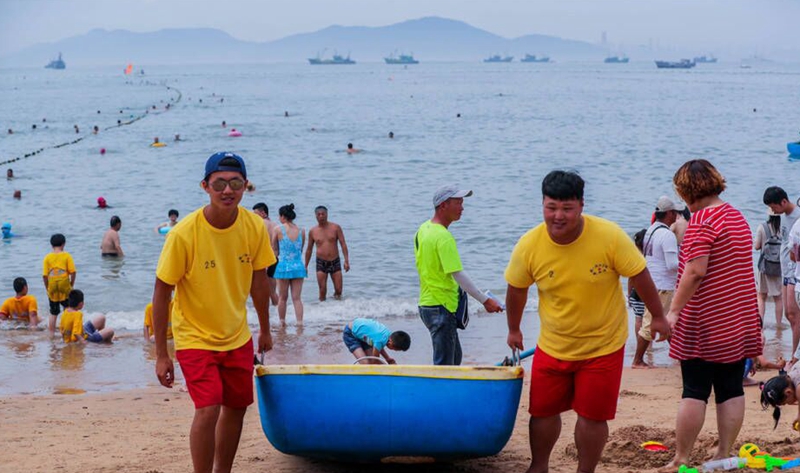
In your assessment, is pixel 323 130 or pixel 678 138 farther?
pixel 323 130

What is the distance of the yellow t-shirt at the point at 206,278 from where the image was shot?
4.88 metres

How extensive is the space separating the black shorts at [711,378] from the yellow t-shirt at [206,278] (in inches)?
95.0

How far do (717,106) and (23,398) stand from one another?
7235 centimetres

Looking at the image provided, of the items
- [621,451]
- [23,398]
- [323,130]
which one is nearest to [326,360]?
[23,398]

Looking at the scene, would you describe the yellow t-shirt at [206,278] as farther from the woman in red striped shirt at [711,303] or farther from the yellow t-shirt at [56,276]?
the yellow t-shirt at [56,276]

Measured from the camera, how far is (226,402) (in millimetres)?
5133

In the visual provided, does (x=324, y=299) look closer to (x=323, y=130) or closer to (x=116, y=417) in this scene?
(x=116, y=417)

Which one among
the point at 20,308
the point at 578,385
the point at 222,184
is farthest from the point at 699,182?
the point at 20,308

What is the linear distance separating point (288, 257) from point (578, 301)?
851 cm

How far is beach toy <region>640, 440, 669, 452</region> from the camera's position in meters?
6.12

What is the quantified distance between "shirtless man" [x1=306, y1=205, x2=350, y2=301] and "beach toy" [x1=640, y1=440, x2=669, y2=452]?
8225mm

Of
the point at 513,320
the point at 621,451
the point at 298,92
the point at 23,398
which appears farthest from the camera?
the point at 298,92

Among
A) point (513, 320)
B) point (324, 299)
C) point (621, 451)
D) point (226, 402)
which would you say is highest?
point (513, 320)

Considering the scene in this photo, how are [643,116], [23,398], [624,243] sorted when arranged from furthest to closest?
[643,116]
[23,398]
[624,243]
